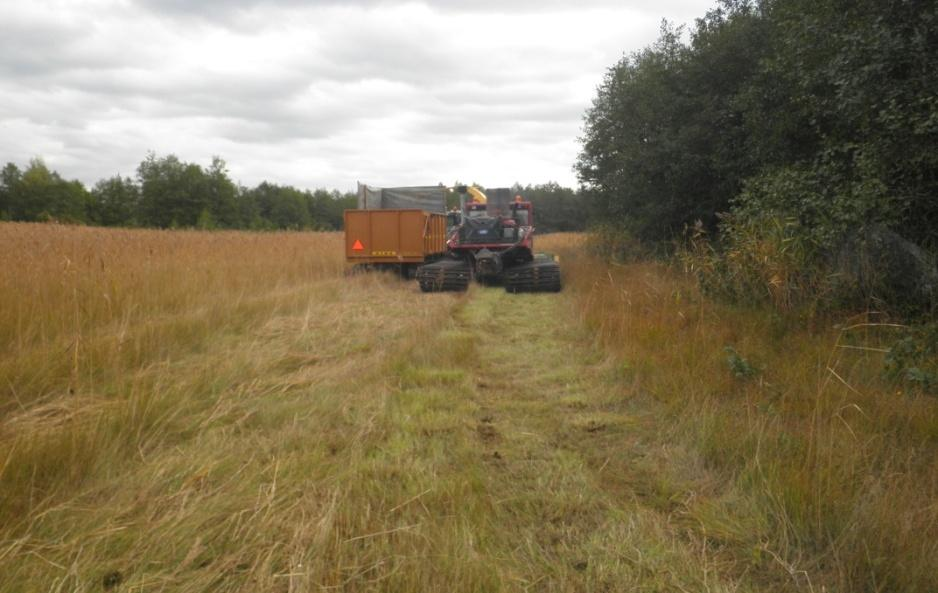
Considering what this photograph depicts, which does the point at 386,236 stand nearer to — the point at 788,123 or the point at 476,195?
the point at 476,195

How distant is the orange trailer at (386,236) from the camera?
1471 centimetres

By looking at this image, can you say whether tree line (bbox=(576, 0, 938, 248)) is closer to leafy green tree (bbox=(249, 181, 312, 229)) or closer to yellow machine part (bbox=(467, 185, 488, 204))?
yellow machine part (bbox=(467, 185, 488, 204))

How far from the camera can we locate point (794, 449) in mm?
3928

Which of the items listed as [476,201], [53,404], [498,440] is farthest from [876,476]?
[476,201]

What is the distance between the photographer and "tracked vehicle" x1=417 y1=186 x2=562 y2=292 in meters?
13.6

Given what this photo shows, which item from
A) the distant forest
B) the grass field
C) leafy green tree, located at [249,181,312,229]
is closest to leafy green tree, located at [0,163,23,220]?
the distant forest

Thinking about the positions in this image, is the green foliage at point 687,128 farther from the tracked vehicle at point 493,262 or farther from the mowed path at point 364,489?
the mowed path at point 364,489

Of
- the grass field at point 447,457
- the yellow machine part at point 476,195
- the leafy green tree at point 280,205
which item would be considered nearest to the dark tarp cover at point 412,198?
the yellow machine part at point 476,195

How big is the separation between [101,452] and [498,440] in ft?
8.00

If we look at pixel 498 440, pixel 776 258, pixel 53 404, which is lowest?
pixel 498 440

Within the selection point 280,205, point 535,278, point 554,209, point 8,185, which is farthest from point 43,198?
point 535,278

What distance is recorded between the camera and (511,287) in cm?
1421

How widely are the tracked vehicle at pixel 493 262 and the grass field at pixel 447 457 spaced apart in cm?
590

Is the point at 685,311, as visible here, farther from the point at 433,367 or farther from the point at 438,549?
the point at 438,549
